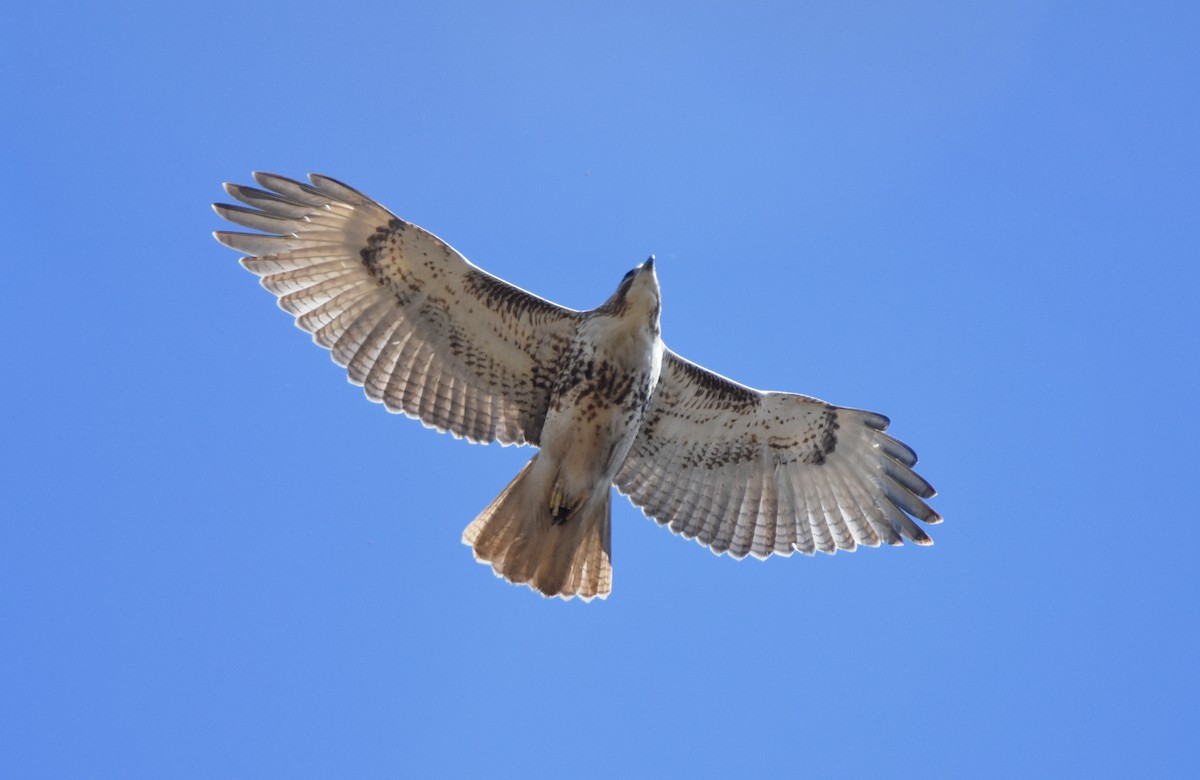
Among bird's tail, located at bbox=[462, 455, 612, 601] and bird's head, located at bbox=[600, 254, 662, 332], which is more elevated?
bird's head, located at bbox=[600, 254, 662, 332]

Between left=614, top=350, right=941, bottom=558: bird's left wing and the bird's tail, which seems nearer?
the bird's tail

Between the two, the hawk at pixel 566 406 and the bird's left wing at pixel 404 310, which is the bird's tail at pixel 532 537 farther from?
the bird's left wing at pixel 404 310

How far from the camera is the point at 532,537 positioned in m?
10.2

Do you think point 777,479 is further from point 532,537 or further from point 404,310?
point 404,310

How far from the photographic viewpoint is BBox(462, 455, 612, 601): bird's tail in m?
10.2

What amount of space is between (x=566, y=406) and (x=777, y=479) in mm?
2154

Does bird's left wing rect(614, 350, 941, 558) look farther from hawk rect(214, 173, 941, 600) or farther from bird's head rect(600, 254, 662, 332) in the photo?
bird's head rect(600, 254, 662, 332)

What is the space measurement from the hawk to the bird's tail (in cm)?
1

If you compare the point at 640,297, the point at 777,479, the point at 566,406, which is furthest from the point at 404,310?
the point at 777,479

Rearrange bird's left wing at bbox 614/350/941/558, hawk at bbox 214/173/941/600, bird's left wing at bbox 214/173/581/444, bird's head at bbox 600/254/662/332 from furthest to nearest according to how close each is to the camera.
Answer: bird's left wing at bbox 614/350/941/558
bird's left wing at bbox 214/173/581/444
hawk at bbox 214/173/941/600
bird's head at bbox 600/254/662/332

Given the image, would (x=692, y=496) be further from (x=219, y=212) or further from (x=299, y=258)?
(x=219, y=212)

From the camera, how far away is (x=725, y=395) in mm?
10727

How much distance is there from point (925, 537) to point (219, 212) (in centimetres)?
629

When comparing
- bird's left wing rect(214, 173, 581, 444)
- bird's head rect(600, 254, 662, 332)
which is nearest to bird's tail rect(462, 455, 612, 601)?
bird's left wing rect(214, 173, 581, 444)
